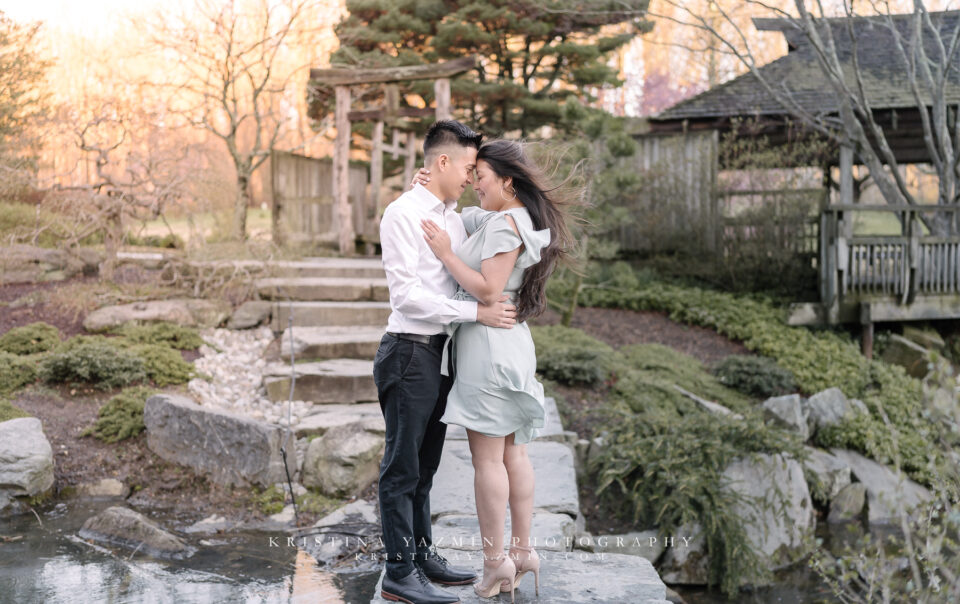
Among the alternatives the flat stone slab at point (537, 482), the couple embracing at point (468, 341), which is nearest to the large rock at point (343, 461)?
the flat stone slab at point (537, 482)

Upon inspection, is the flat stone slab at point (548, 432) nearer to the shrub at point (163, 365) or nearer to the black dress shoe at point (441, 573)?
the shrub at point (163, 365)

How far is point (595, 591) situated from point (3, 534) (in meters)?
3.04

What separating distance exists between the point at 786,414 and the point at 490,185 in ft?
15.0

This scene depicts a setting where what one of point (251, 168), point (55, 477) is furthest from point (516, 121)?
point (55, 477)

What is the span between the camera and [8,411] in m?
5.05

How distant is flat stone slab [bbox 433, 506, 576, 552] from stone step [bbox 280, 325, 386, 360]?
101 inches

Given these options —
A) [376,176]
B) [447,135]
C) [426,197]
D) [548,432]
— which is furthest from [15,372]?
[376,176]

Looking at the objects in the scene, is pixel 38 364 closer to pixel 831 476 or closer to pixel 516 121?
pixel 831 476

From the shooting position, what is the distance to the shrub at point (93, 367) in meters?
5.70

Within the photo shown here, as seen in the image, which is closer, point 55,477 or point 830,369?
point 55,477

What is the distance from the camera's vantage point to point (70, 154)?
934 centimetres

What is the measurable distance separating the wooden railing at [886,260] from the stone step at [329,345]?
19.8 feet

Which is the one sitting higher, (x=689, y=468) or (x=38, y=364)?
(x=38, y=364)

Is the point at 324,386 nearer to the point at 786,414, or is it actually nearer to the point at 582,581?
the point at 582,581
